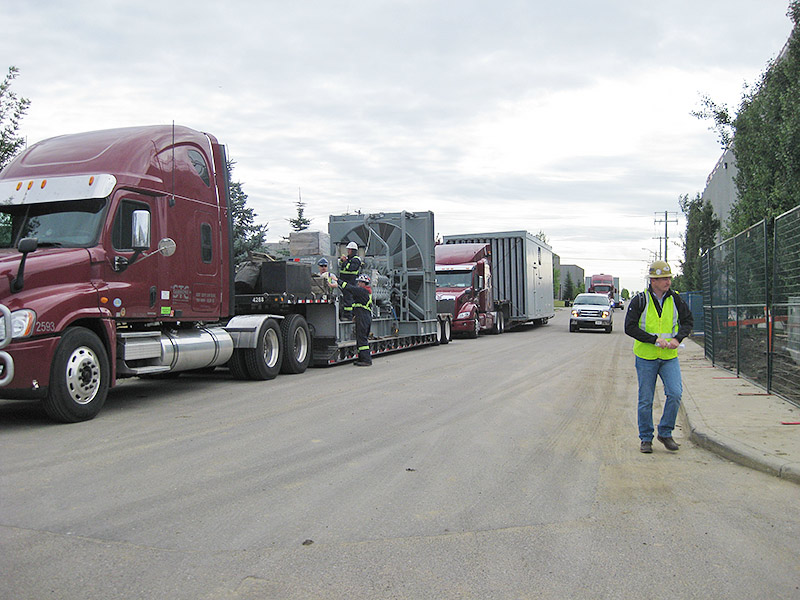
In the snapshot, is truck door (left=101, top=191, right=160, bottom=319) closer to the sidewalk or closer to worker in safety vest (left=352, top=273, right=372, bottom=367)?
worker in safety vest (left=352, top=273, right=372, bottom=367)

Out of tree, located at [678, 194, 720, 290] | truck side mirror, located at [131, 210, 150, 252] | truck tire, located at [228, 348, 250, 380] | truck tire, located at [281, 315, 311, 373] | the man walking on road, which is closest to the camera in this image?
the man walking on road

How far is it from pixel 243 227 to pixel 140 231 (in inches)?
481

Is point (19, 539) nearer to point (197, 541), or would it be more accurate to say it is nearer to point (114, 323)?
point (197, 541)

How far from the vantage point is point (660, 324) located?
22.5 feet

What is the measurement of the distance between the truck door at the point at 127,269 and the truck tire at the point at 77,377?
616mm

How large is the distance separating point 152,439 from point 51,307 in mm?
1926

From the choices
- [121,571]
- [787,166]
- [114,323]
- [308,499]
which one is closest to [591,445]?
[308,499]

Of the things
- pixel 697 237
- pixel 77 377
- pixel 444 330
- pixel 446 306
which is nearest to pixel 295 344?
pixel 77 377

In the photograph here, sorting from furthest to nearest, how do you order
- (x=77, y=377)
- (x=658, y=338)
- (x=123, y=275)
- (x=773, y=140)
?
1. (x=773, y=140)
2. (x=123, y=275)
3. (x=77, y=377)
4. (x=658, y=338)

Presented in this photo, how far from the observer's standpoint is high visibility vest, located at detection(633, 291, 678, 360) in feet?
22.4

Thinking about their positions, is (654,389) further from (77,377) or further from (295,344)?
(295,344)

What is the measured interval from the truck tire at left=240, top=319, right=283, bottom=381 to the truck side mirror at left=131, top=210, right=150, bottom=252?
319 centimetres

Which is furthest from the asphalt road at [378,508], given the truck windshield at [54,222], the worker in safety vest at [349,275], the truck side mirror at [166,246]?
the worker in safety vest at [349,275]

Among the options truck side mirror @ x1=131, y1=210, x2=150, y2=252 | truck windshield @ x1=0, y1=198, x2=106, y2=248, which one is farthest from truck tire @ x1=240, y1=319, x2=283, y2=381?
truck windshield @ x1=0, y1=198, x2=106, y2=248
